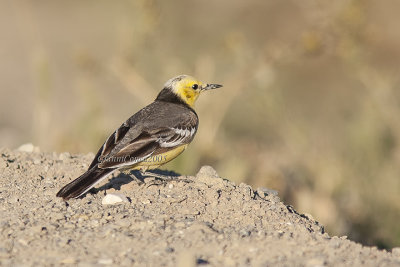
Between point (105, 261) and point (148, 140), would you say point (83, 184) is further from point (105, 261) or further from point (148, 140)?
point (105, 261)

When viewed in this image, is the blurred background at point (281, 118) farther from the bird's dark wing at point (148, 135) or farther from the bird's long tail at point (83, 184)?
the bird's long tail at point (83, 184)

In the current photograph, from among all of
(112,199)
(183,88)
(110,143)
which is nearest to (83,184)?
(112,199)

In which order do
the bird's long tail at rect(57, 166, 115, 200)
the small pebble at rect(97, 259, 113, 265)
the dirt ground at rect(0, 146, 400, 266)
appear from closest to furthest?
the small pebble at rect(97, 259, 113, 265)
the dirt ground at rect(0, 146, 400, 266)
the bird's long tail at rect(57, 166, 115, 200)

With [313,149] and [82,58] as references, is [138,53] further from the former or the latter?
[313,149]

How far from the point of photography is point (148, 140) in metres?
7.72

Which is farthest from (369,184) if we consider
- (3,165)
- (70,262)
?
(70,262)

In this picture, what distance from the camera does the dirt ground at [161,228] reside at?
537 centimetres

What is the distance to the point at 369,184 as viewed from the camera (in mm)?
10344

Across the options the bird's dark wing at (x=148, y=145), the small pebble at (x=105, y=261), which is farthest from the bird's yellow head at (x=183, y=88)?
the small pebble at (x=105, y=261)

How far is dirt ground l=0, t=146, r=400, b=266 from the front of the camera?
537 centimetres

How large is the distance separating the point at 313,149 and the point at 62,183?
16.5 ft

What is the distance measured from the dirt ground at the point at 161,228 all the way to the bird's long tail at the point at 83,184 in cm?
9

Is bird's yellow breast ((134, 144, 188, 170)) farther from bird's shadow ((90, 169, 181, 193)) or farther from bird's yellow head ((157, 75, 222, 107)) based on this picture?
bird's yellow head ((157, 75, 222, 107))

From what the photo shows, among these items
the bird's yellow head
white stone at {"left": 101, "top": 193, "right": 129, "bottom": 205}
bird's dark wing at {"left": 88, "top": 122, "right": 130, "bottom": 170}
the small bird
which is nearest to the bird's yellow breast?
the small bird
